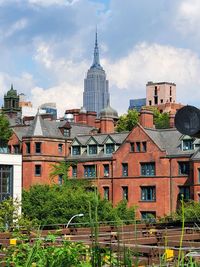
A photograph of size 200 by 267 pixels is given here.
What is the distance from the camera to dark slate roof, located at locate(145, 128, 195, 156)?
53419 mm

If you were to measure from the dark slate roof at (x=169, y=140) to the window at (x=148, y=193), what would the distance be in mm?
3468

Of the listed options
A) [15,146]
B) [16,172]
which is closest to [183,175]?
[16,172]

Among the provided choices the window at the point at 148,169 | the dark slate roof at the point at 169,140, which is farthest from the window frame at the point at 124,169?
the dark slate roof at the point at 169,140

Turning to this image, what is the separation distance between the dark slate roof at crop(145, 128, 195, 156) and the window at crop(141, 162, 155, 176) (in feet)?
5.96

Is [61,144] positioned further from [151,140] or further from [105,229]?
[105,229]

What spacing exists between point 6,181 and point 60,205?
470 centimetres

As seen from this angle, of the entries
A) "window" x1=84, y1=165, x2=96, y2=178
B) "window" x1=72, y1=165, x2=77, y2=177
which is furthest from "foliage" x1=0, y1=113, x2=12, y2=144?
"window" x1=84, y1=165, x2=96, y2=178

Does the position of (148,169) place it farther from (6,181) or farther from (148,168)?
(6,181)

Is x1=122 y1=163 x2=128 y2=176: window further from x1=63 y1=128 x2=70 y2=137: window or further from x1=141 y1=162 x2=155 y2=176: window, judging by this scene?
x1=63 y1=128 x2=70 y2=137: window

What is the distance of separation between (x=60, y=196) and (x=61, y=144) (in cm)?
1235

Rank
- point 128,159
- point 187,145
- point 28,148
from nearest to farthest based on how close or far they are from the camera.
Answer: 1. point 187,145
2. point 128,159
3. point 28,148

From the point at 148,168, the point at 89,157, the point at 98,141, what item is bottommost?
the point at 148,168

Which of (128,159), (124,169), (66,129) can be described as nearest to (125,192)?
(124,169)

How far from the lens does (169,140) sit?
55312mm
